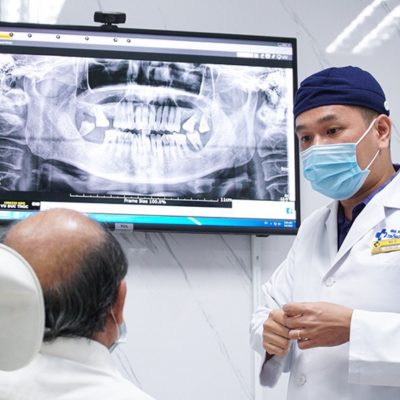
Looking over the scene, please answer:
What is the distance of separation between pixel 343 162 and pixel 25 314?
3.46 ft

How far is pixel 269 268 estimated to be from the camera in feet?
8.28

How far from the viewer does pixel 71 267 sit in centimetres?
102

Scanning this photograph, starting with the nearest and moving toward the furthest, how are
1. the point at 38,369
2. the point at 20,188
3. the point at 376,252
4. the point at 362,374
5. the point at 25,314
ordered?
the point at 25,314 < the point at 38,369 < the point at 362,374 < the point at 376,252 < the point at 20,188

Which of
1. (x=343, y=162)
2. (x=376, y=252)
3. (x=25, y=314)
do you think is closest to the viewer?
(x=25, y=314)

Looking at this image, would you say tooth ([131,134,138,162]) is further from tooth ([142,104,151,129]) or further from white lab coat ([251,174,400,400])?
white lab coat ([251,174,400,400])

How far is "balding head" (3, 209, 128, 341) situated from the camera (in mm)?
1012

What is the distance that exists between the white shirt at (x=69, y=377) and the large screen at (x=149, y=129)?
52.7 inches

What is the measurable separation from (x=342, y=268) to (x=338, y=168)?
10.2 inches

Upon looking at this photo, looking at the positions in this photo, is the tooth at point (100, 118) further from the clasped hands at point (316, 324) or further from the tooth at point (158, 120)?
the clasped hands at point (316, 324)

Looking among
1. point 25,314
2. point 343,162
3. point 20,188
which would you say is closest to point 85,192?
point 20,188

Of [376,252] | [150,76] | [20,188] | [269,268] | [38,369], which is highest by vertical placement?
[150,76]

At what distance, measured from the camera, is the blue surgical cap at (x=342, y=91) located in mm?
1717

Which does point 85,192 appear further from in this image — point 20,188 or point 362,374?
point 362,374

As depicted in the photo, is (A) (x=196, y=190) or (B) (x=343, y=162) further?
(A) (x=196, y=190)
